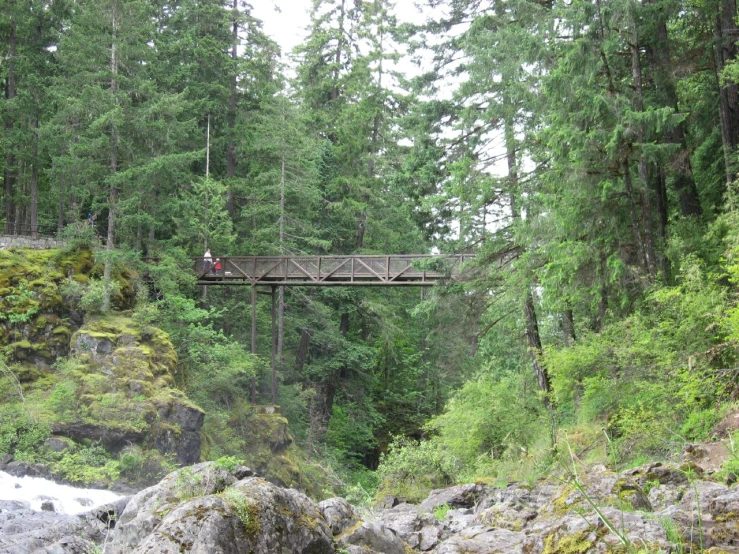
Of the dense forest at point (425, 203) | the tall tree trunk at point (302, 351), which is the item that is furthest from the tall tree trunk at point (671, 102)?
the tall tree trunk at point (302, 351)

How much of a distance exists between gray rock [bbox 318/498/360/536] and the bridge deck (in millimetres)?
14050

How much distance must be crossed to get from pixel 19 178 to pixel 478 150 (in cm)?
2046

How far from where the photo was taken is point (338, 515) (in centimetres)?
654

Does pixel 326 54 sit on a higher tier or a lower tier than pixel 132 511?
higher

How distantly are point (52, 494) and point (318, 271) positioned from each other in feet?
33.4

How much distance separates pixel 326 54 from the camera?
106ft

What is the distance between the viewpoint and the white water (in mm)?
13922

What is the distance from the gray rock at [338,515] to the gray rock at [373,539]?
18cm

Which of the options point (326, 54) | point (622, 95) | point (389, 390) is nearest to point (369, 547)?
point (622, 95)

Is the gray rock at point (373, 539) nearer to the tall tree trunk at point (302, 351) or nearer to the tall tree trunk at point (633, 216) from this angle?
the tall tree trunk at point (633, 216)

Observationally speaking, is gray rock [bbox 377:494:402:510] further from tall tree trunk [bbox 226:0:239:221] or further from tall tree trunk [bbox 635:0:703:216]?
tall tree trunk [bbox 226:0:239:221]

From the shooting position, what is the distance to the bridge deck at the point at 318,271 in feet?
70.6

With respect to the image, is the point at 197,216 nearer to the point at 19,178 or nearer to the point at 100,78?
the point at 100,78

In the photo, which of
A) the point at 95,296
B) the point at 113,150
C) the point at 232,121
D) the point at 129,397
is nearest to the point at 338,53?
the point at 232,121
